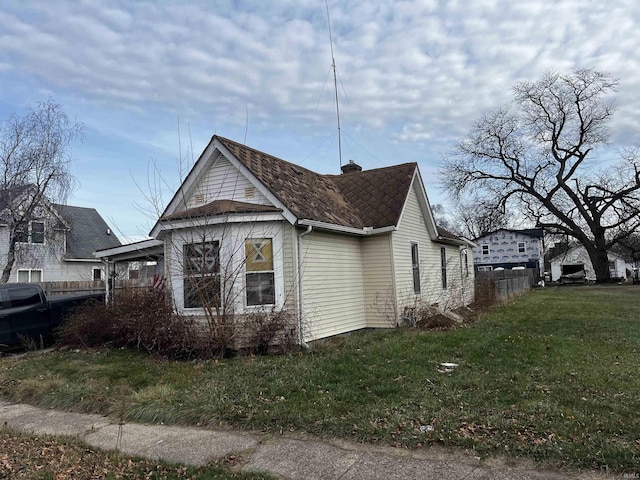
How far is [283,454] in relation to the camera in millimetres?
4598

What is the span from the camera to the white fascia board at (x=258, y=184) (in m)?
10.1

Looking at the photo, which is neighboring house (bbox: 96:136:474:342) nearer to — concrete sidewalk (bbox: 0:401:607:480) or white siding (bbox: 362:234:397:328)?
white siding (bbox: 362:234:397:328)

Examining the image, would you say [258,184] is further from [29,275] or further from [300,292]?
[29,275]

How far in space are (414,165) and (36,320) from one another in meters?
11.7

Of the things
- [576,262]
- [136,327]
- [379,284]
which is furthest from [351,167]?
[576,262]

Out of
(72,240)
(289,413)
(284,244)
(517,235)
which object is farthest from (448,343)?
(517,235)

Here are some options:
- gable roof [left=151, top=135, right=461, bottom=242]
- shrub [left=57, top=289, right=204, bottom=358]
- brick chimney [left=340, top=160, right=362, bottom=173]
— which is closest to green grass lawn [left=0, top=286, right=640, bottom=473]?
shrub [left=57, top=289, right=204, bottom=358]

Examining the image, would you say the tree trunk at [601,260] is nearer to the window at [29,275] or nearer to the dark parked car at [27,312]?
the dark parked car at [27,312]

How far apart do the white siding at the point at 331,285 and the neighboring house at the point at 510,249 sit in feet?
139

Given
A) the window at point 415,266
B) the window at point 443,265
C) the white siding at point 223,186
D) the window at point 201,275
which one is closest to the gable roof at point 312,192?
the white siding at point 223,186

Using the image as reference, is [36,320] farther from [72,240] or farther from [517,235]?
[517,235]

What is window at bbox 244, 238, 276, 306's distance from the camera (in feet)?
33.5

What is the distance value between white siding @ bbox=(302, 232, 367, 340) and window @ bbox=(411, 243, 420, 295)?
7.47 feet

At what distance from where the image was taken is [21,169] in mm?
19719
